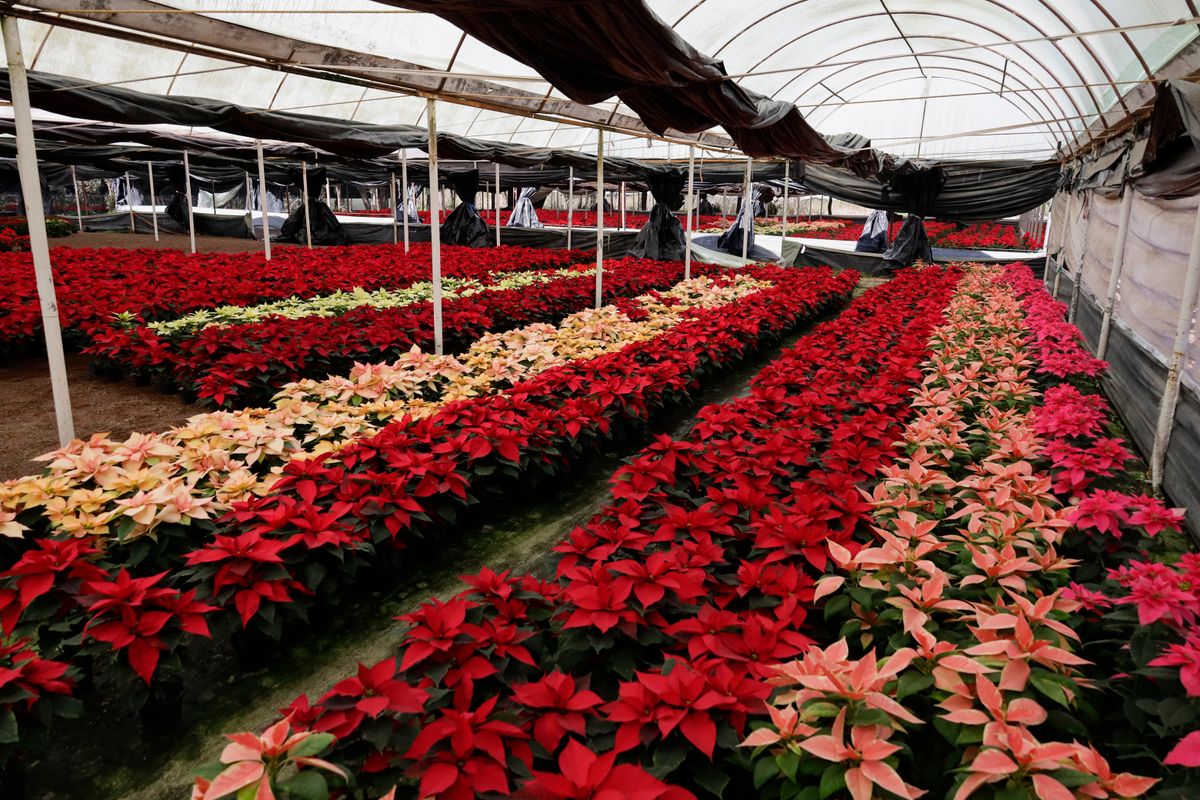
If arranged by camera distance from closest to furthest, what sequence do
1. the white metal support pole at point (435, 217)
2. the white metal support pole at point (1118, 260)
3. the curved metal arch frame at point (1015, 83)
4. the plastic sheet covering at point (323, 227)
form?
1. the white metal support pole at point (435, 217)
2. the white metal support pole at point (1118, 260)
3. the curved metal arch frame at point (1015, 83)
4. the plastic sheet covering at point (323, 227)

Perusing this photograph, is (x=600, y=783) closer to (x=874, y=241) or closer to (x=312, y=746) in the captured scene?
(x=312, y=746)

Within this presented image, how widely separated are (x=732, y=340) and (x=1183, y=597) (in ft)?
16.4

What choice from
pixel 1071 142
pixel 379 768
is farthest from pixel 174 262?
pixel 1071 142

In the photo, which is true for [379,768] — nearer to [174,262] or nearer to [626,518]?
[626,518]

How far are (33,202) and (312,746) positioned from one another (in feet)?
11.9

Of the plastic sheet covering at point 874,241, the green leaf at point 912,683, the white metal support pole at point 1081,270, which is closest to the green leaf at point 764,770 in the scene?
the green leaf at point 912,683

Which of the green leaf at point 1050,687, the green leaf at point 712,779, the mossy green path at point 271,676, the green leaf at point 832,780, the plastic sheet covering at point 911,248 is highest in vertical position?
the plastic sheet covering at point 911,248

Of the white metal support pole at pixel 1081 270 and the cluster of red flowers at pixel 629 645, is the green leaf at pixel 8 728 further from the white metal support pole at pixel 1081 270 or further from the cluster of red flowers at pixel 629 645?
the white metal support pole at pixel 1081 270

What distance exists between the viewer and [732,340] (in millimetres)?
6578

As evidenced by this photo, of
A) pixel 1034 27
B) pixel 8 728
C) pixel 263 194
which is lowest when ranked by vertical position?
pixel 8 728

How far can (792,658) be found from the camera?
→ 1956mm

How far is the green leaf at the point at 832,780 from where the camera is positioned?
4.51 ft

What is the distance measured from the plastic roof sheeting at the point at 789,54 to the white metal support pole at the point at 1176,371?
1646mm

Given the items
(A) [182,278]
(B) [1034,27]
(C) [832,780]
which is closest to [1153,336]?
(B) [1034,27]
